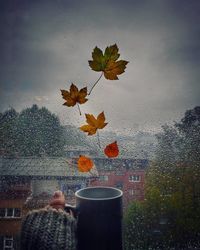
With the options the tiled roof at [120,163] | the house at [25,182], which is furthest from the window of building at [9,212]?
the tiled roof at [120,163]

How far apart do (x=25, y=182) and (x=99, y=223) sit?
12.7 ft

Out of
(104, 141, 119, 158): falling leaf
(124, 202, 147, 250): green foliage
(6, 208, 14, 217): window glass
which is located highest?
(104, 141, 119, 158): falling leaf

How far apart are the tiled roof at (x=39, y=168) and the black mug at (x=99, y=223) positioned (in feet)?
12.4

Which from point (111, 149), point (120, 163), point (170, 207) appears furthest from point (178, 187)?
point (111, 149)

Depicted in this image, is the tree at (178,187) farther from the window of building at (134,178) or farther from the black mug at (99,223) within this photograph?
the black mug at (99,223)

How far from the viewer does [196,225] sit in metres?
6.41

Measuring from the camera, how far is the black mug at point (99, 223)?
357 millimetres

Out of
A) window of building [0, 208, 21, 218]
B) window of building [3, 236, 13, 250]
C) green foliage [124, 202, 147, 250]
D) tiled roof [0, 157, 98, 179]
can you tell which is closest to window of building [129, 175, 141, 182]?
green foliage [124, 202, 147, 250]

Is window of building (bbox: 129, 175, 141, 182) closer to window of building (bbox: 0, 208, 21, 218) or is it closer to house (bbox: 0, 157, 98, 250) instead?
house (bbox: 0, 157, 98, 250)

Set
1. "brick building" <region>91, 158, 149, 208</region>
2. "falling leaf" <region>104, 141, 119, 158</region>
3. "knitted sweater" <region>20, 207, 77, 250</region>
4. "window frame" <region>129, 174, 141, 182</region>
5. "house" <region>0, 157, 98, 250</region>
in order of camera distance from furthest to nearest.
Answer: "window frame" <region>129, 174, 141, 182</region>
"brick building" <region>91, 158, 149, 208</region>
"house" <region>0, 157, 98, 250</region>
"falling leaf" <region>104, 141, 119, 158</region>
"knitted sweater" <region>20, 207, 77, 250</region>

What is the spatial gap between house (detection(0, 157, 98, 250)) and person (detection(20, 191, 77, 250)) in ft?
10.8

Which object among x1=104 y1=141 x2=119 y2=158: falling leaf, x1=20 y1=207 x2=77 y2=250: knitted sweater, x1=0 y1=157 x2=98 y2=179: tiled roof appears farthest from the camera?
x1=0 y1=157 x2=98 y2=179: tiled roof

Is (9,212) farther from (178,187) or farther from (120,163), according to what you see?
(178,187)

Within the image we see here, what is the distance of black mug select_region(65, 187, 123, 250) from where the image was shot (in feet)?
1.17
